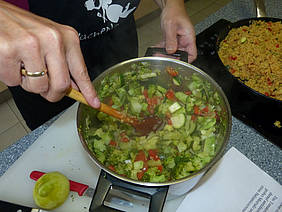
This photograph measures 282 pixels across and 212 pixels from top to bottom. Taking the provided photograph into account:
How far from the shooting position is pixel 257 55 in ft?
3.62

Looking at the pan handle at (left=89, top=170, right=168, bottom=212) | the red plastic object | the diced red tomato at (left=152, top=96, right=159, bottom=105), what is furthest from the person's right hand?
the diced red tomato at (left=152, top=96, right=159, bottom=105)

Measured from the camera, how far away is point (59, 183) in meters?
0.73

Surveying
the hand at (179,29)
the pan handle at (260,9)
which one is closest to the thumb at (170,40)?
the hand at (179,29)

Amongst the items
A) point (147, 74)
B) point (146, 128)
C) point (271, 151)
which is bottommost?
point (271, 151)

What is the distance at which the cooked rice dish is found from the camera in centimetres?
100

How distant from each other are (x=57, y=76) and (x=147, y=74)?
0.44m

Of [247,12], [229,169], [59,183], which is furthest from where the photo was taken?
[247,12]

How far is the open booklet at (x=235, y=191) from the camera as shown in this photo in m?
0.78

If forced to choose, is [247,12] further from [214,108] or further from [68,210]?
[68,210]

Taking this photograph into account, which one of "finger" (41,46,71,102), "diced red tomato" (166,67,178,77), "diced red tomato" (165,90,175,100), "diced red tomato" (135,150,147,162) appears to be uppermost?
"finger" (41,46,71,102)

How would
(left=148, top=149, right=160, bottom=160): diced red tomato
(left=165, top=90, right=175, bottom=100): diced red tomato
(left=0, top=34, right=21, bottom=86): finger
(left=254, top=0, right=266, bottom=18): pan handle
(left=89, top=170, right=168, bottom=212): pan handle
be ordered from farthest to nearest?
(left=254, top=0, right=266, bottom=18): pan handle, (left=165, top=90, right=175, bottom=100): diced red tomato, (left=148, top=149, right=160, bottom=160): diced red tomato, (left=89, top=170, right=168, bottom=212): pan handle, (left=0, top=34, right=21, bottom=86): finger

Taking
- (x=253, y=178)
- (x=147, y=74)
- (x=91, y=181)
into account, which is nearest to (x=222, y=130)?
(x=253, y=178)

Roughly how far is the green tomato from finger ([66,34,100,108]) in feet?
0.90

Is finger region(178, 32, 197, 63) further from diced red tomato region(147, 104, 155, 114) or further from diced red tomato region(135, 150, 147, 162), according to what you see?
diced red tomato region(135, 150, 147, 162)
